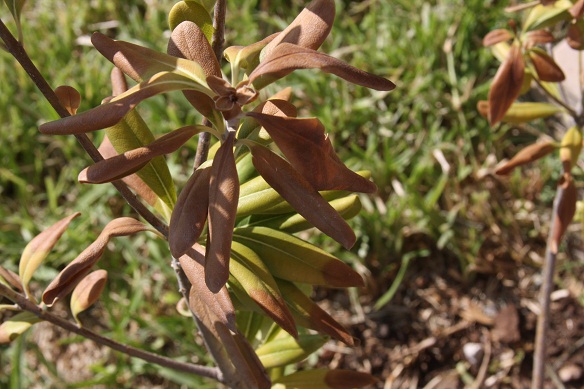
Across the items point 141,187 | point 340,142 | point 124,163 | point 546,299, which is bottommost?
point 546,299

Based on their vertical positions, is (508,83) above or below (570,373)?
above

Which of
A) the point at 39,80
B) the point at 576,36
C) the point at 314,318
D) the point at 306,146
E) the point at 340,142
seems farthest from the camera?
the point at 340,142

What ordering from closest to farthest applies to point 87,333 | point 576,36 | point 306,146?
point 306,146, point 87,333, point 576,36

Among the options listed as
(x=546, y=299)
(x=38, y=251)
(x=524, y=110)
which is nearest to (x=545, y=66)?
(x=524, y=110)

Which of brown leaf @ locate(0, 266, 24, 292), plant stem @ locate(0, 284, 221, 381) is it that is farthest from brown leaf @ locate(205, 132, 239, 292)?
brown leaf @ locate(0, 266, 24, 292)

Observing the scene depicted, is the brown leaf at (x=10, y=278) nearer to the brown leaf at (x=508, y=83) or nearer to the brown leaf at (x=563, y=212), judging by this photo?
the brown leaf at (x=508, y=83)

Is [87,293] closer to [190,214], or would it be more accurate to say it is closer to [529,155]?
[190,214]

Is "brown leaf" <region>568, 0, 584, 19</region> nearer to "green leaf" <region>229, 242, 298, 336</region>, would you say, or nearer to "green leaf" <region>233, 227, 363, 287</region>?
"green leaf" <region>233, 227, 363, 287</region>

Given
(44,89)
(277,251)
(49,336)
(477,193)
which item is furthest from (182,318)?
(44,89)
